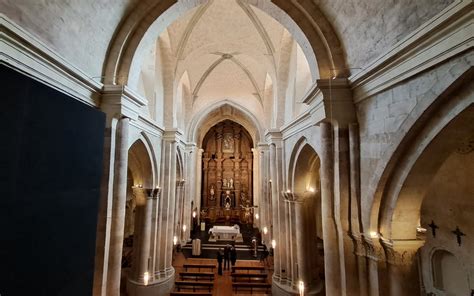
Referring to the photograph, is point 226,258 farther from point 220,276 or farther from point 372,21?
point 372,21

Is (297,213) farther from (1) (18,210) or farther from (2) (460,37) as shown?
(1) (18,210)

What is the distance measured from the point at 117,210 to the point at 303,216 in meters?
6.94

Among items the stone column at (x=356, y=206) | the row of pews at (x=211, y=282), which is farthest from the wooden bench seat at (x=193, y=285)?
the stone column at (x=356, y=206)

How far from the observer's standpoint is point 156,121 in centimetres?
1042

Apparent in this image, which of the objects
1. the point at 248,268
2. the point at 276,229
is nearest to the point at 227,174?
the point at 248,268

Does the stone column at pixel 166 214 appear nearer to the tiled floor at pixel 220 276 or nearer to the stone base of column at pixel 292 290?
the tiled floor at pixel 220 276

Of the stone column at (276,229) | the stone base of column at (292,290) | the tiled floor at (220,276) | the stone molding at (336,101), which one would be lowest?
the tiled floor at (220,276)

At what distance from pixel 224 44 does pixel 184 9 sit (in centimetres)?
488

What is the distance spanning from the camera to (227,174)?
26719mm

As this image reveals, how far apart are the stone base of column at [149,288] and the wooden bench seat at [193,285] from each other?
572 millimetres

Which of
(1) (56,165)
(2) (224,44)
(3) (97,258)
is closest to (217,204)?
(2) (224,44)

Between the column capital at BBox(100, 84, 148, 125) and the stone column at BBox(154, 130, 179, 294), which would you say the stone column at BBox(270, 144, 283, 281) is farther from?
the column capital at BBox(100, 84, 148, 125)

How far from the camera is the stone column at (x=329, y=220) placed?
535cm

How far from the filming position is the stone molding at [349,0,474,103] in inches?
113
